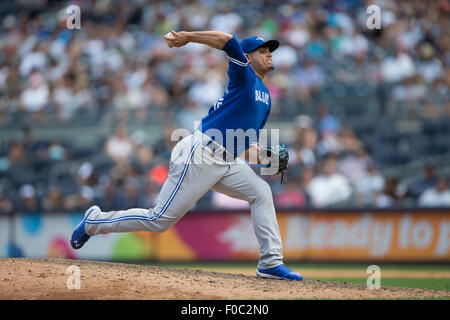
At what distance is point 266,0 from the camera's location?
15445 millimetres

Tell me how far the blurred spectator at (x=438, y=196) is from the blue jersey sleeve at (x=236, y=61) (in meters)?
6.26

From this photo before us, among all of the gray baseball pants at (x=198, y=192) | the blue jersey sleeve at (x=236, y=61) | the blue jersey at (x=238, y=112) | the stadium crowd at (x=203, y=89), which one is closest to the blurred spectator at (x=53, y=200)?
the stadium crowd at (x=203, y=89)

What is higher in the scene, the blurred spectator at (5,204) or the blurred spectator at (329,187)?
the blurred spectator at (329,187)

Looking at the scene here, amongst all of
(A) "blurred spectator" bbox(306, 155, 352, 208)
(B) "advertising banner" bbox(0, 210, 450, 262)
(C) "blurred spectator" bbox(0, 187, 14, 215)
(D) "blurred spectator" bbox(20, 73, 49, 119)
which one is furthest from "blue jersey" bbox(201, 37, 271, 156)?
(D) "blurred spectator" bbox(20, 73, 49, 119)

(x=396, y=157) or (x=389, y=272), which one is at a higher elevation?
(x=396, y=157)

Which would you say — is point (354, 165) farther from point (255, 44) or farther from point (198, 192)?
point (198, 192)

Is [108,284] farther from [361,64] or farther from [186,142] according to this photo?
[361,64]

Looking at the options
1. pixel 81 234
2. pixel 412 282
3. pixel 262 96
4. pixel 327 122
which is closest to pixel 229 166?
pixel 262 96

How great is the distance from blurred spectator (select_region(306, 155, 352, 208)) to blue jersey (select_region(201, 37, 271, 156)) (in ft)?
17.4

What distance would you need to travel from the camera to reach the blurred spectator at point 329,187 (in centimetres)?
1109

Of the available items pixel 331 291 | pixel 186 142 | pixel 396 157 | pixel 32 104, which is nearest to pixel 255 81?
pixel 186 142

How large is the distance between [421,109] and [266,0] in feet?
16.7

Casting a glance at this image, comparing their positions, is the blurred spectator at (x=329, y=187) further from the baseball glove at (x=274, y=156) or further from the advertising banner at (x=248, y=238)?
the baseball glove at (x=274, y=156)
